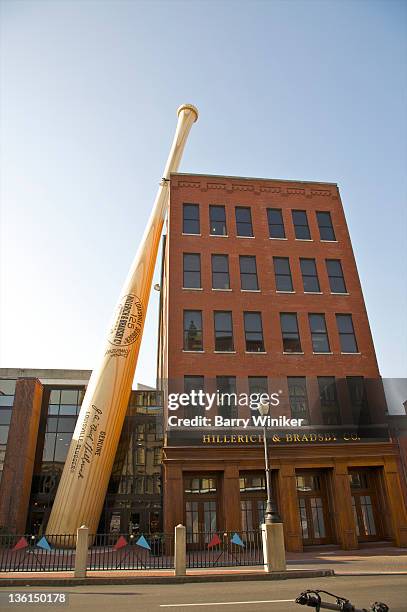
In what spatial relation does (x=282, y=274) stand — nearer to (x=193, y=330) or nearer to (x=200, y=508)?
(x=193, y=330)

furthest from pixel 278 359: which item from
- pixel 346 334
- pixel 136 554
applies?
pixel 136 554

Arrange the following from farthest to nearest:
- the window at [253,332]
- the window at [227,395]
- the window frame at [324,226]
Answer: the window frame at [324,226]
the window at [253,332]
the window at [227,395]

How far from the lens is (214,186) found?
29672 mm

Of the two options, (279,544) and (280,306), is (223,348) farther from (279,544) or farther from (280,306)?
(279,544)

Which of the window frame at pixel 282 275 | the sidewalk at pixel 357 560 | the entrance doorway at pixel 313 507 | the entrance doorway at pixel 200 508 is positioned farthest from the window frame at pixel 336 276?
the sidewalk at pixel 357 560

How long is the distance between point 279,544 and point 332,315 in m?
14.9

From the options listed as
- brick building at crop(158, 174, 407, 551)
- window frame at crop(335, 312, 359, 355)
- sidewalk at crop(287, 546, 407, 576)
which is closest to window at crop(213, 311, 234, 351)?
brick building at crop(158, 174, 407, 551)

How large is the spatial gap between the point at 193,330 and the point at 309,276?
27.4 ft

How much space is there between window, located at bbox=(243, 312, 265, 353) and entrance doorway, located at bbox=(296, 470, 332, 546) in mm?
6858

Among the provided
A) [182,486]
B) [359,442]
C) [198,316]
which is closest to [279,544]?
[182,486]

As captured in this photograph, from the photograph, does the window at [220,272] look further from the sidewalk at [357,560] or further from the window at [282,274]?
the sidewalk at [357,560]

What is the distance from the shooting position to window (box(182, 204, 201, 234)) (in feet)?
91.8

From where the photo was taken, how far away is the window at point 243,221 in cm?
2839

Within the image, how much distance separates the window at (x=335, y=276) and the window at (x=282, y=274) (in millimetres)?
2587
